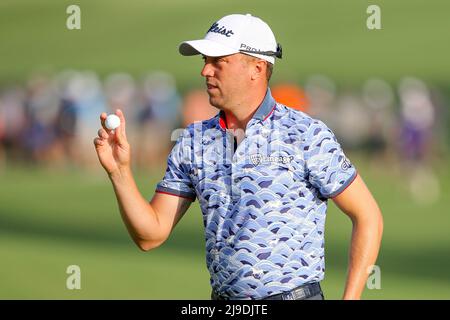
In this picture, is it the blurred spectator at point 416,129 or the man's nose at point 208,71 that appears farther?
the blurred spectator at point 416,129

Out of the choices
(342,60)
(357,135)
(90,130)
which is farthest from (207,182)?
(342,60)

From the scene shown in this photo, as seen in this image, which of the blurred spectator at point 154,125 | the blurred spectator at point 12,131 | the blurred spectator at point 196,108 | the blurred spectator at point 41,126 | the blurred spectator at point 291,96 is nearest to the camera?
the blurred spectator at point 154,125

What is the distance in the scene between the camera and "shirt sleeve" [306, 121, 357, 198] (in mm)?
6000

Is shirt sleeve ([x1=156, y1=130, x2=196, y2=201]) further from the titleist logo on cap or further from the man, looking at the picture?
the titleist logo on cap

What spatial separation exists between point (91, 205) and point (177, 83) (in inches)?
662

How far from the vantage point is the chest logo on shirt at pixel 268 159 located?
19.9 ft

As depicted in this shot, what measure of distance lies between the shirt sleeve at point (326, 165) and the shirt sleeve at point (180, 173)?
686 millimetres

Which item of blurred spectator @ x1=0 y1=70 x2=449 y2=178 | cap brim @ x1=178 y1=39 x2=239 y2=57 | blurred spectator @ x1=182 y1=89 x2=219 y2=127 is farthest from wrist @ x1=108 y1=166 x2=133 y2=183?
blurred spectator @ x1=182 y1=89 x2=219 y2=127

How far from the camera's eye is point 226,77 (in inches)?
245

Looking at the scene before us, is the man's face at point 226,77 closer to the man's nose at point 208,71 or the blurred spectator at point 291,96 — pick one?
the man's nose at point 208,71

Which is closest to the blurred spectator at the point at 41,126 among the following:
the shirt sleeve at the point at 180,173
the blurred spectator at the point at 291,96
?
the blurred spectator at the point at 291,96

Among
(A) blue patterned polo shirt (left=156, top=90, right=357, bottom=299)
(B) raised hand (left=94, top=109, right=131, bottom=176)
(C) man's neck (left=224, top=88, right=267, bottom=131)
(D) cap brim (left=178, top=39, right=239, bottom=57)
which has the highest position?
(D) cap brim (left=178, top=39, right=239, bottom=57)

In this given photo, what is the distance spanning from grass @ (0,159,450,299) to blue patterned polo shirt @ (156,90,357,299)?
6.04 metres

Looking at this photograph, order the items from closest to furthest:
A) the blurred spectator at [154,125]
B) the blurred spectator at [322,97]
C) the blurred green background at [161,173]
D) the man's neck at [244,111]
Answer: the man's neck at [244,111], the blurred green background at [161,173], the blurred spectator at [154,125], the blurred spectator at [322,97]
